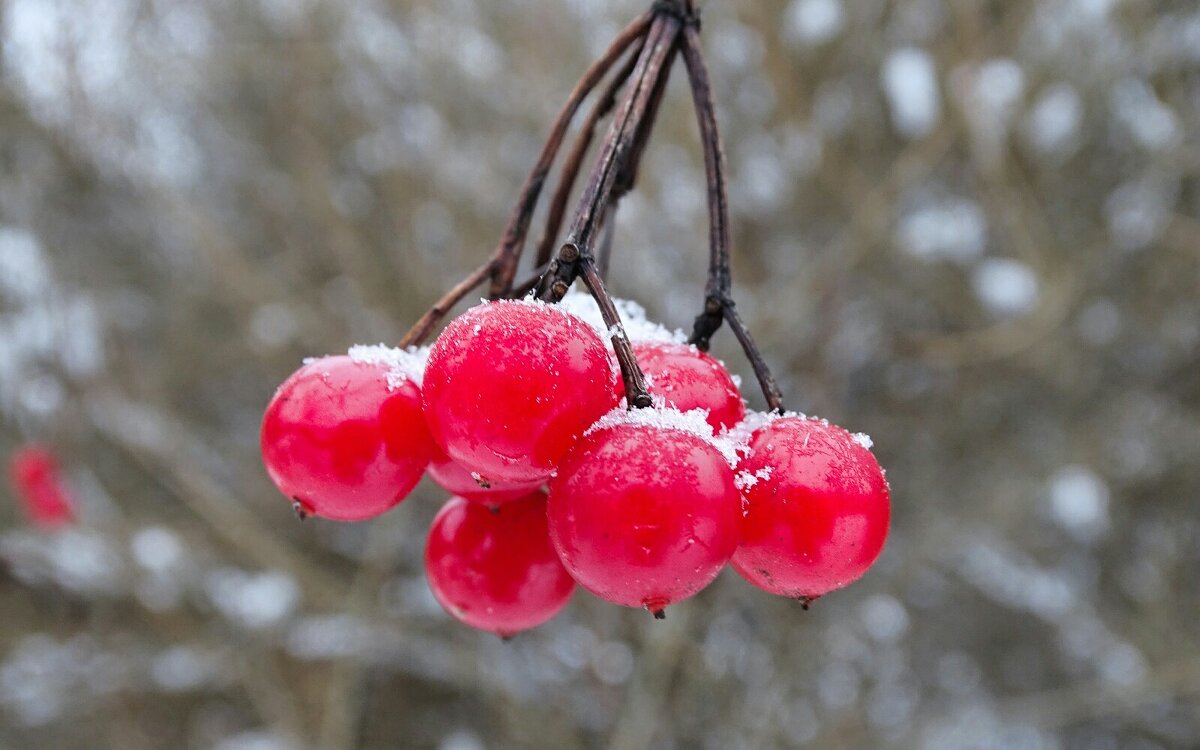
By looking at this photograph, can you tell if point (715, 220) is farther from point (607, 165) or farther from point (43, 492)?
point (43, 492)

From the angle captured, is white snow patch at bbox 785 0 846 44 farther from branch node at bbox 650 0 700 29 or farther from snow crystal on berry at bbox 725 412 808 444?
snow crystal on berry at bbox 725 412 808 444

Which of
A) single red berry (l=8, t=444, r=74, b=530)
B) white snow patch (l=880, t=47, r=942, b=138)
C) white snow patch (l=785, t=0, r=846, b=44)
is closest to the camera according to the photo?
single red berry (l=8, t=444, r=74, b=530)

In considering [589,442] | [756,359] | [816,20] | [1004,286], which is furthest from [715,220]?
[1004,286]

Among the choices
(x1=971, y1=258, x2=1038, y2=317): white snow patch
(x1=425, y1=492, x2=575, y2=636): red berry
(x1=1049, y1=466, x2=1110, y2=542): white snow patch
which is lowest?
(x1=1049, y1=466, x2=1110, y2=542): white snow patch

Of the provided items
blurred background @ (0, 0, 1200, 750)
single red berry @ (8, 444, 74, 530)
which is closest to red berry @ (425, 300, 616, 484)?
blurred background @ (0, 0, 1200, 750)

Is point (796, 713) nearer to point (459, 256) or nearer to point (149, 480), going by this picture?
point (459, 256)

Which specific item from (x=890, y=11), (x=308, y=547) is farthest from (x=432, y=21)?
(x=308, y=547)

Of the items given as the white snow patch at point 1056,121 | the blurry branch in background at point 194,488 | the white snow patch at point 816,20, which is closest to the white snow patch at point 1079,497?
the white snow patch at point 1056,121

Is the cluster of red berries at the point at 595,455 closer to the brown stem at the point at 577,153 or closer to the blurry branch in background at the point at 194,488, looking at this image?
the brown stem at the point at 577,153
